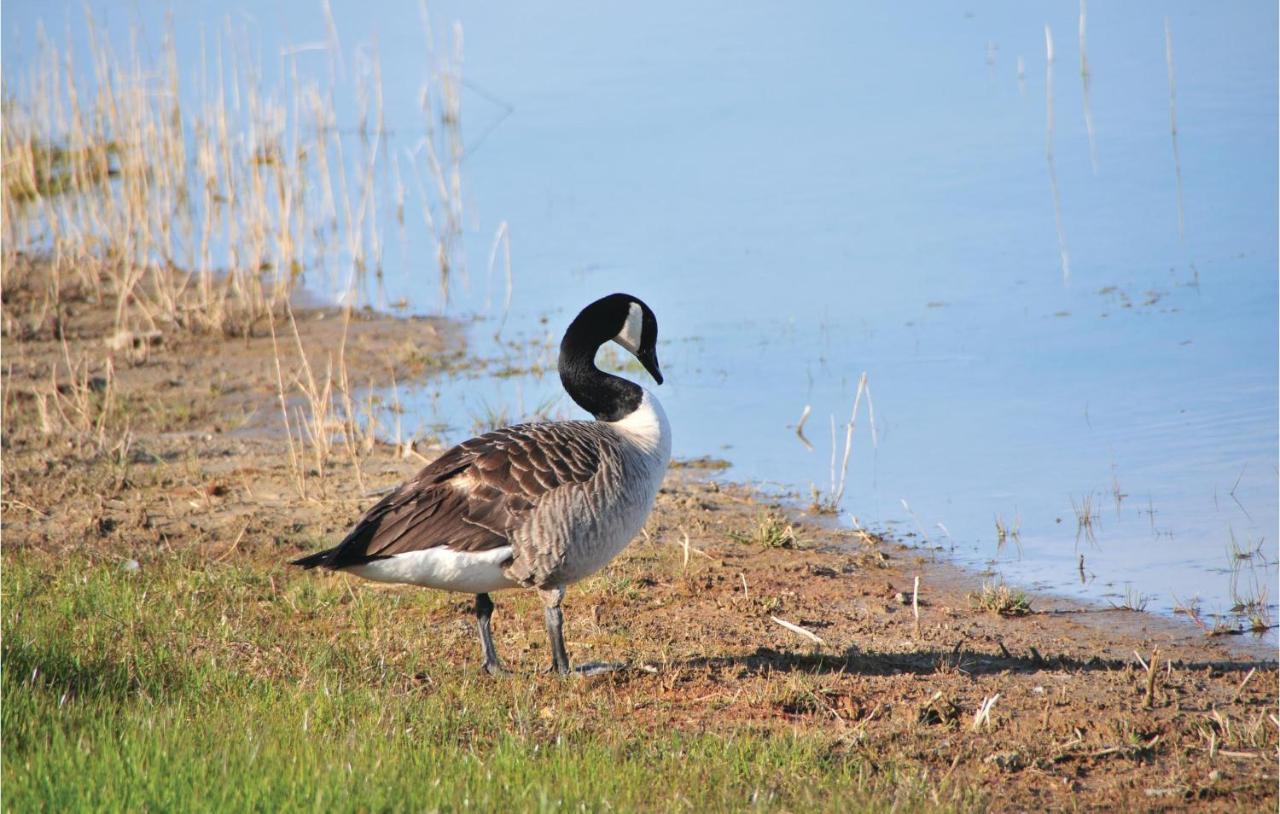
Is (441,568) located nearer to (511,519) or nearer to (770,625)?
(511,519)

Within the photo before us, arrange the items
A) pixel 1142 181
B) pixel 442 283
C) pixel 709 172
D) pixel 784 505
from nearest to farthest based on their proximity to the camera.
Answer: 1. pixel 784 505
2. pixel 442 283
3. pixel 1142 181
4. pixel 709 172

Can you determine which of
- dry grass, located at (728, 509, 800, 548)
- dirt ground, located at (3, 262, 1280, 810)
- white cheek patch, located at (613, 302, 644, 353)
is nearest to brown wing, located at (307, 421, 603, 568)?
dirt ground, located at (3, 262, 1280, 810)

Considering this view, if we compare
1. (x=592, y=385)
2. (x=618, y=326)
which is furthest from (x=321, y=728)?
(x=618, y=326)

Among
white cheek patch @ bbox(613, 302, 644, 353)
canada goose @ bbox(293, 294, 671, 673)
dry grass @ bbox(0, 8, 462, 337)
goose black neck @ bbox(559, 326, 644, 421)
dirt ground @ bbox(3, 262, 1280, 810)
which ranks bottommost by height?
dirt ground @ bbox(3, 262, 1280, 810)

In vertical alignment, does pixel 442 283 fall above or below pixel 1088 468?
above

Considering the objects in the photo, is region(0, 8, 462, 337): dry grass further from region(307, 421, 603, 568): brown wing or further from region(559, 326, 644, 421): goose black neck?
region(307, 421, 603, 568): brown wing

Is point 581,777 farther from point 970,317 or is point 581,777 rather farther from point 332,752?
point 970,317

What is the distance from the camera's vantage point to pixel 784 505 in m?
9.67

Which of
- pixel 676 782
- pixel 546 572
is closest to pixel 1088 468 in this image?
pixel 546 572

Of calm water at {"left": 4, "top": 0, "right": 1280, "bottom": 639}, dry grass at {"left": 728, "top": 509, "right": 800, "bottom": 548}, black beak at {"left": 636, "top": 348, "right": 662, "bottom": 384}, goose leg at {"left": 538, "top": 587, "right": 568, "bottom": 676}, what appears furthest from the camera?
calm water at {"left": 4, "top": 0, "right": 1280, "bottom": 639}

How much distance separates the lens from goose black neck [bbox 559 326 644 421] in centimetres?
713

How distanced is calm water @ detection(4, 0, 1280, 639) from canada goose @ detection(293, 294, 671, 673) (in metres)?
2.86

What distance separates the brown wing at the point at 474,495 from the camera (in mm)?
6211

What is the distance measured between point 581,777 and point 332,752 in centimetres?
84
